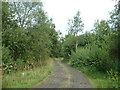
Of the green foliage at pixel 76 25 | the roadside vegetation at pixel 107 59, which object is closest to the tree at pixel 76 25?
the green foliage at pixel 76 25

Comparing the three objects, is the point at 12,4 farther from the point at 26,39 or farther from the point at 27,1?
the point at 26,39

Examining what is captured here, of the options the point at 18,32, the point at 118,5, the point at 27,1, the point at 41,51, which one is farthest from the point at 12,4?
the point at 118,5

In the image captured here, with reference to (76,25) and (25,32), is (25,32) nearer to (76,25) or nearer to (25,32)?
(25,32)

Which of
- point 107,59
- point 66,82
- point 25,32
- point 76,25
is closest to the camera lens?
point 66,82

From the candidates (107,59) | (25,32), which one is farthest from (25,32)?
(107,59)

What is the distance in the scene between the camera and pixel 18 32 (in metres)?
15.2

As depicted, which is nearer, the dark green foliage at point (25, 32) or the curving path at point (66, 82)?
the curving path at point (66, 82)

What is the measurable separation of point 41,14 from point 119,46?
13.1 meters

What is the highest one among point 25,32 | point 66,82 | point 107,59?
point 25,32

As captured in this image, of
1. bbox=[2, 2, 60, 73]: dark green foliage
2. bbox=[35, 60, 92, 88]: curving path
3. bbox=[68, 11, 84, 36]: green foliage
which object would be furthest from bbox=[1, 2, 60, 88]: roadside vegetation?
bbox=[68, 11, 84, 36]: green foliage

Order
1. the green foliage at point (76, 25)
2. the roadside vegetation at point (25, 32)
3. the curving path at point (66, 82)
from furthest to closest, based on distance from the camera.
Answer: the green foliage at point (76, 25) < the roadside vegetation at point (25, 32) < the curving path at point (66, 82)

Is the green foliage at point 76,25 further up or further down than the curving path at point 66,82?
further up

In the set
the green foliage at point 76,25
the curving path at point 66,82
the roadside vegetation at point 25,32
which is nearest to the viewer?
the curving path at point 66,82

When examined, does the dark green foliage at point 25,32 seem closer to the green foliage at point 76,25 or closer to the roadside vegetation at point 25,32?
the roadside vegetation at point 25,32
